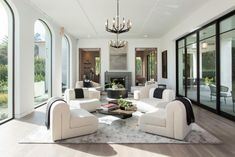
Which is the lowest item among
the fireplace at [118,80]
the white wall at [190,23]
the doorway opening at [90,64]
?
the fireplace at [118,80]

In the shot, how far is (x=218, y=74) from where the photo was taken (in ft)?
19.4

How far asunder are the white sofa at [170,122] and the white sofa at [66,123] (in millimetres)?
1265

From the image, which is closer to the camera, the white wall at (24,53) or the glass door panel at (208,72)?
the white wall at (24,53)

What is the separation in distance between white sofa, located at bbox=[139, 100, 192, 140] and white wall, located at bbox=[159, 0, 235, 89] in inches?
114

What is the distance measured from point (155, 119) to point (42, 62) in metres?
5.34

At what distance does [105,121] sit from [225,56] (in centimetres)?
379

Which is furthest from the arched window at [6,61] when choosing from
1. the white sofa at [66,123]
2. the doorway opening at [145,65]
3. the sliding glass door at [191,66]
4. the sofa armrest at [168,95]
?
the doorway opening at [145,65]

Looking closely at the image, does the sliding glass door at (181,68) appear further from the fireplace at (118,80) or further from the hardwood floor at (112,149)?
the hardwood floor at (112,149)

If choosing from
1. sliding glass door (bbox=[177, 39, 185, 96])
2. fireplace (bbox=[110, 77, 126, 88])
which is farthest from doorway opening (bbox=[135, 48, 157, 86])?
sliding glass door (bbox=[177, 39, 185, 96])

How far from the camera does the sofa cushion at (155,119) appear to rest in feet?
13.0

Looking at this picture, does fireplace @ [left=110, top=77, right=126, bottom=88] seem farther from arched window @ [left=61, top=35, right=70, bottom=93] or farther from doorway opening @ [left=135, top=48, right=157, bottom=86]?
arched window @ [left=61, top=35, right=70, bottom=93]

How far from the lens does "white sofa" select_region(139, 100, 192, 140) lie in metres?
3.77

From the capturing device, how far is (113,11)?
6848 millimetres

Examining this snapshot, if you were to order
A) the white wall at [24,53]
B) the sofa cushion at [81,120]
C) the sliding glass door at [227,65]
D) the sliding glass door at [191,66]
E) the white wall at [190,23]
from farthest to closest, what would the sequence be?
the sliding glass door at [191,66], the white wall at [24,53], the sliding glass door at [227,65], the white wall at [190,23], the sofa cushion at [81,120]
